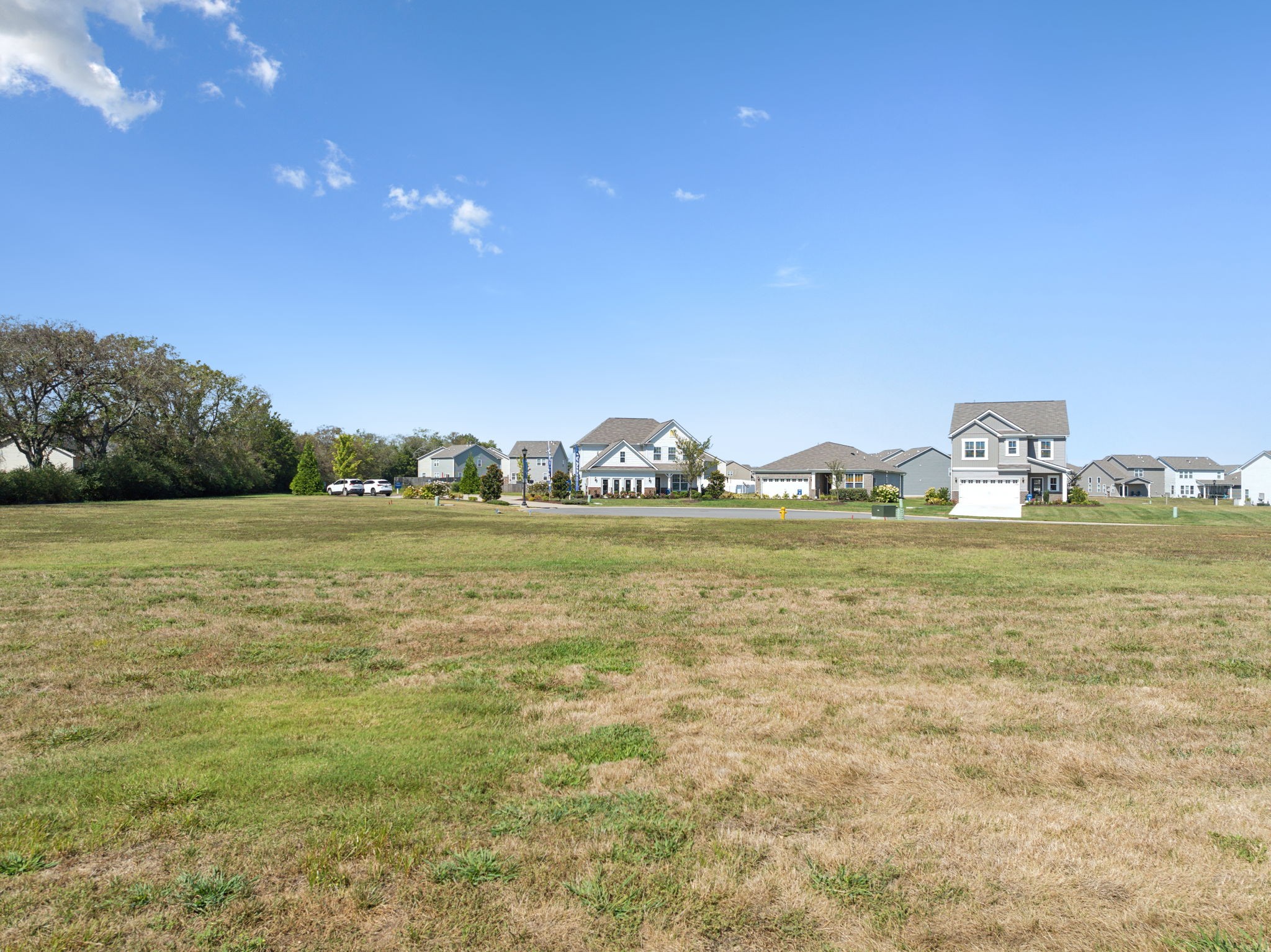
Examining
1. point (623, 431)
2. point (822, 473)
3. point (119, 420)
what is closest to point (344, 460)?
point (119, 420)

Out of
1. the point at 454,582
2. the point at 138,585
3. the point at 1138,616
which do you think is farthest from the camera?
the point at 454,582

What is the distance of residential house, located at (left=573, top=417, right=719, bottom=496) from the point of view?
211 feet

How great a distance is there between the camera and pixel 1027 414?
54.2m

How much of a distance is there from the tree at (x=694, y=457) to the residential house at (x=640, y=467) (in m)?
0.85

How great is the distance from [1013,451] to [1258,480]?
36.9m

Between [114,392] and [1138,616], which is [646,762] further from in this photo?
[114,392]

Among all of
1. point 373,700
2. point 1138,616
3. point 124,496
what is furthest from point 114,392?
point 1138,616

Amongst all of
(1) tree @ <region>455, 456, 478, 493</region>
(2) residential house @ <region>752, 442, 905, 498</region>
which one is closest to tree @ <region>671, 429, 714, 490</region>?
(2) residential house @ <region>752, 442, 905, 498</region>

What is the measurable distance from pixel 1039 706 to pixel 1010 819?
2.46 metres

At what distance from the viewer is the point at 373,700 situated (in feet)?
20.3

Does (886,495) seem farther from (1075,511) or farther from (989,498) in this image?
(1075,511)

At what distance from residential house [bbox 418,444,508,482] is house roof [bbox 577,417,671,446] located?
28048mm

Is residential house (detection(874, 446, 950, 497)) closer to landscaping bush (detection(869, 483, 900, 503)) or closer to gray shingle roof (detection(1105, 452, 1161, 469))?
landscaping bush (detection(869, 483, 900, 503))

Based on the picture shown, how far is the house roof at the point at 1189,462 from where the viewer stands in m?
105
